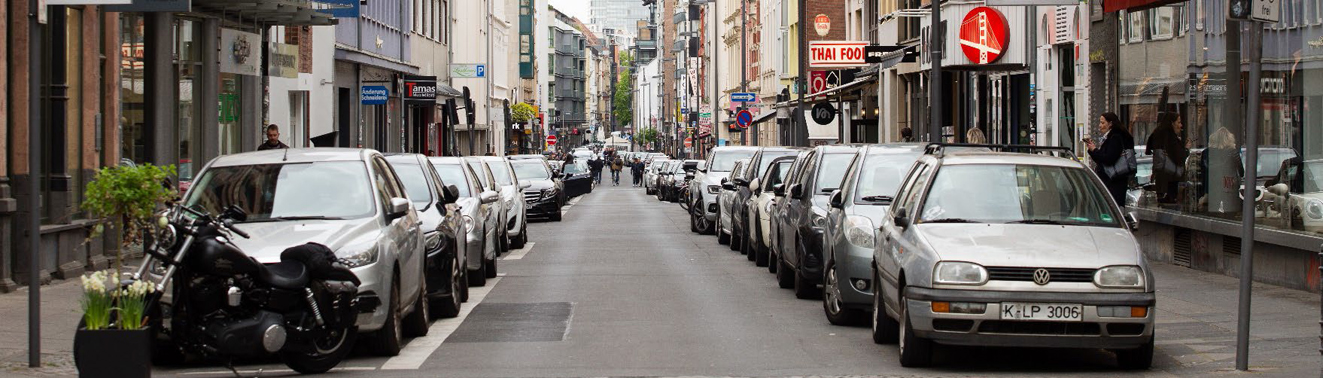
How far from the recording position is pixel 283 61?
2508 cm

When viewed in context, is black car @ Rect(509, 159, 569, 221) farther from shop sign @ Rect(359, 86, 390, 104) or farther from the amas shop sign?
the amas shop sign

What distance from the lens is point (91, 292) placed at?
8414 millimetres

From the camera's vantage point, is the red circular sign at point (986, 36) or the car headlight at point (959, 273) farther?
the red circular sign at point (986, 36)

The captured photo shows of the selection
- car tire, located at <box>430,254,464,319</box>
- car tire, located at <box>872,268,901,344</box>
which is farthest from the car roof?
car tire, located at <box>872,268,901,344</box>

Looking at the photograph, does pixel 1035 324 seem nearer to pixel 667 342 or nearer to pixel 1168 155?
pixel 667 342

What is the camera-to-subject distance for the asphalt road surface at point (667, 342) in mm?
9961

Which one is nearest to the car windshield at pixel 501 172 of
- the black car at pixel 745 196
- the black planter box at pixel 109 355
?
the black car at pixel 745 196

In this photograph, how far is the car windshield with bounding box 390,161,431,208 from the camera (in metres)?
15.3

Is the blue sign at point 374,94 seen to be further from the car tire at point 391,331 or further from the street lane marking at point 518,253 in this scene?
the car tire at point 391,331

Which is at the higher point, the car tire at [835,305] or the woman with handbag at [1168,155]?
the woman with handbag at [1168,155]

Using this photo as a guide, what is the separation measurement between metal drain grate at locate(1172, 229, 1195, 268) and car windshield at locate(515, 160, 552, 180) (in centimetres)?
1803

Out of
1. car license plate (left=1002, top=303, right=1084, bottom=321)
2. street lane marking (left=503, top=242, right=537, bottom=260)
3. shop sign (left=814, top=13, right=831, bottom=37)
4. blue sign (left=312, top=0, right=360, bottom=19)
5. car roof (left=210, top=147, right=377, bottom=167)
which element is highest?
shop sign (left=814, top=13, right=831, bottom=37)

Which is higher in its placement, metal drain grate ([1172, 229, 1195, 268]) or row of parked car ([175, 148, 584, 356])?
row of parked car ([175, 148, 584, 356])

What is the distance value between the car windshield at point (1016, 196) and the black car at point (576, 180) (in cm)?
3828
